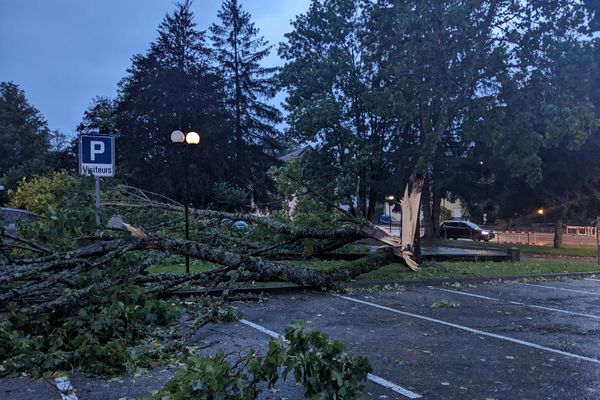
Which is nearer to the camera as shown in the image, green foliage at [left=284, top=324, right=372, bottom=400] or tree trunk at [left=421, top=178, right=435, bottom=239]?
green foliage at [left=284, top=324, right=372, bottom=400]

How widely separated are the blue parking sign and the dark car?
33115 mm

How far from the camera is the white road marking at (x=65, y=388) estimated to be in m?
4.20

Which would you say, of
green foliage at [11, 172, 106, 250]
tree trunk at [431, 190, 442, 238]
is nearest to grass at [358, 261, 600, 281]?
green foliage at [11, 172, 106, 250]

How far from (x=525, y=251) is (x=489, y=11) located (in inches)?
591

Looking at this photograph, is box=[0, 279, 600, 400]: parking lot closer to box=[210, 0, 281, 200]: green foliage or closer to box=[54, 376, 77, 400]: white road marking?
box=[54, 376, 77, 400]: white road marking

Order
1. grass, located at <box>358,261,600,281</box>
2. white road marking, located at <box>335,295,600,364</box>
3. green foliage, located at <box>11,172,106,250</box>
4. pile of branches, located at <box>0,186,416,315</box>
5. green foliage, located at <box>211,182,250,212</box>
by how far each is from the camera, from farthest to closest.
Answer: green foliage, located at <box>211,182,250,212</box> < grass, located at <box>358,261,600,281</box> < green foliage, located at <box>11,172,106,250</box> < pile of branches, located at <box>0,186,416,315</box> < white road marking, located at <box>335,295,600,364</box>

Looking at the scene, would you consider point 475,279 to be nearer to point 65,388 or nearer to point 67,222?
point 67,222

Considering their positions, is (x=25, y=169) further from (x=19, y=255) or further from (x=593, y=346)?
(x=593, y=346)

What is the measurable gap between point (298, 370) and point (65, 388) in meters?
2.10

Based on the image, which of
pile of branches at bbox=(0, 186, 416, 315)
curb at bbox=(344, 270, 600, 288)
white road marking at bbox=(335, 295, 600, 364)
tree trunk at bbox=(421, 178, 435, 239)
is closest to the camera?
white road marking at bbox=(335, 295, 600, 364)

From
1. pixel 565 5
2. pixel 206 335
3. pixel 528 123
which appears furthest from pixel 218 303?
pixel 565 5

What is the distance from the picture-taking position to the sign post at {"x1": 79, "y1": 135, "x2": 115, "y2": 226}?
8.41 metres

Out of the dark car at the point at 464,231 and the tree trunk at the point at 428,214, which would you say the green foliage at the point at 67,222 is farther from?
the dark car at the point at 464,231

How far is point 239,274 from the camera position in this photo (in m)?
8.59
